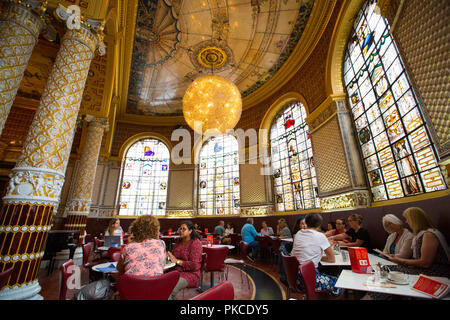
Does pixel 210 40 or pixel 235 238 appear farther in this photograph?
pixel 210 40

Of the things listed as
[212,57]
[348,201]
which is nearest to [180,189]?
[212,57]

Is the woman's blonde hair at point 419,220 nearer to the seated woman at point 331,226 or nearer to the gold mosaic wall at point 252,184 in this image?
the seated woman at point 331,226

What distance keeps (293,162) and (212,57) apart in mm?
5074

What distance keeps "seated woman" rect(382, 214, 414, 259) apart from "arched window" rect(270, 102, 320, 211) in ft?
12.3

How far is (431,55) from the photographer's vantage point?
2.66 meters

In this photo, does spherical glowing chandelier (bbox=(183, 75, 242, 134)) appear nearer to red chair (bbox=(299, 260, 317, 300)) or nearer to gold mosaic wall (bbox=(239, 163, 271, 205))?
gold mosaic wall (bbox=(239, 163, 271, 205))

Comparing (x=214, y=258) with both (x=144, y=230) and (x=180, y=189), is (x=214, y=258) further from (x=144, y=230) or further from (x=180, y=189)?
(x=180, y=189)

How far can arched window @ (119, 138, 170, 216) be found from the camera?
9.51 m

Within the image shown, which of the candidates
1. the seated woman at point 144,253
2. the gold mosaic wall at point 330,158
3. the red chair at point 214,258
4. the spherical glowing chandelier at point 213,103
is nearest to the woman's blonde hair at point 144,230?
the seated woman at point 144,253

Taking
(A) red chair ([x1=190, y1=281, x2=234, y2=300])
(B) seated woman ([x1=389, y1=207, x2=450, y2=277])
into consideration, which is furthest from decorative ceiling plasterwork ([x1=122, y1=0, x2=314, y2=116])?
(A) red chair ([x1=190, y1=281, x2=234, y2=300])

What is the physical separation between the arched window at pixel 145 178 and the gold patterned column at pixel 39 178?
7573mm

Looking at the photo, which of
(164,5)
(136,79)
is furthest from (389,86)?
(136,79)

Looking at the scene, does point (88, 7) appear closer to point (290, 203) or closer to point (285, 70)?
point (285, 70)

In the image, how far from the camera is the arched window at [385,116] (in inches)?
130
